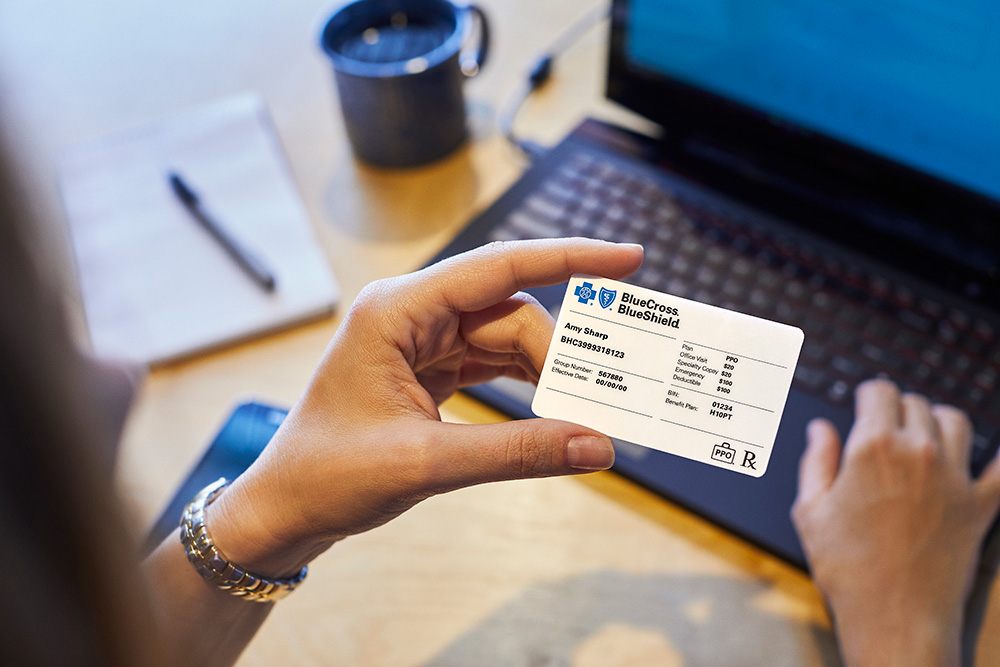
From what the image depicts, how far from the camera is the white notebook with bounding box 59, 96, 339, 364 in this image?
67cm

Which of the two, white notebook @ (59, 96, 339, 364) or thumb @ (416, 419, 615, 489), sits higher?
thumb @ (416, 419, 615, 489)

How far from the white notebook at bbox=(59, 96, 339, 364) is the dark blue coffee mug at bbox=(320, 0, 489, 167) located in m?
0.12

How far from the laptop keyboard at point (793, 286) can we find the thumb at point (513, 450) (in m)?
0.25

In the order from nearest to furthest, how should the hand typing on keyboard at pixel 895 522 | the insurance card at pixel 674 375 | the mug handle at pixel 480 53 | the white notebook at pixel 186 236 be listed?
the insurance card at pixel 674 375 < the hand typing on keyboard at pixel 895 522 < the white notebook at pixel 186 236 < the mug handle at pixel 480 53

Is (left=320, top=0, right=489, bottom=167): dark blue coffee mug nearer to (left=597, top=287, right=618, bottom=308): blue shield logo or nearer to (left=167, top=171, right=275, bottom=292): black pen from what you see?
(left=167, top=171, right=275, bottom=292): black pen

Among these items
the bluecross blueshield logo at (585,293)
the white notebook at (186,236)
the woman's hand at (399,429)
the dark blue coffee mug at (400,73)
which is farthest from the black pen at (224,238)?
the bluecross blueshield logo at (585,293)

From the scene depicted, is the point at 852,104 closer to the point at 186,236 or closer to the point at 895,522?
the point at 895,522

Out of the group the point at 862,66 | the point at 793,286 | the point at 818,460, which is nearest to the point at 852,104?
the point at 862,66

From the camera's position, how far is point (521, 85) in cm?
89

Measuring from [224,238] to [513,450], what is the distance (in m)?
0.48

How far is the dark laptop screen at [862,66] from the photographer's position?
55cm

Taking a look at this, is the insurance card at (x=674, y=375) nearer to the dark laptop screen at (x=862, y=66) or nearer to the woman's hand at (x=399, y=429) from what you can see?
the woman's hand at (x=399, y=429)

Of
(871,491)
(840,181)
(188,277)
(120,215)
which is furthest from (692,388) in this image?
(120,215)

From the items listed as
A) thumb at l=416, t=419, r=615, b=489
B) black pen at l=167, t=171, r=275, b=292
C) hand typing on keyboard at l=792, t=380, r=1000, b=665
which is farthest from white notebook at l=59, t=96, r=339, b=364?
hand typing on keyboard at l=792, t=380, r=1000, b=665
